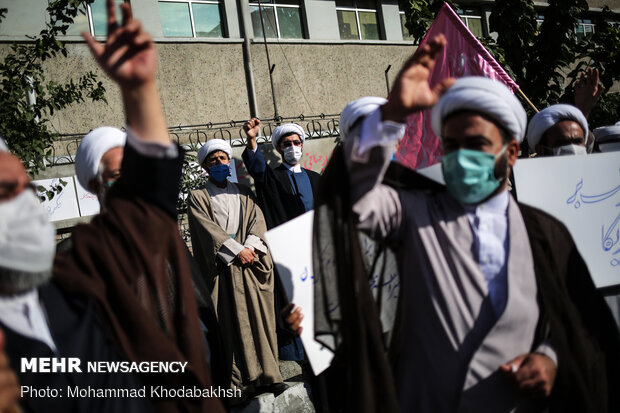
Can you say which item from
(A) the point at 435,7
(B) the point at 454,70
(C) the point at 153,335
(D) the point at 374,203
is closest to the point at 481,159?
(D) the point at 374,203

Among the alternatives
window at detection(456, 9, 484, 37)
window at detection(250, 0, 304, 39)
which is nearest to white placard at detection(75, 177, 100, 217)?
window at detection(250, 0, 304, 39)

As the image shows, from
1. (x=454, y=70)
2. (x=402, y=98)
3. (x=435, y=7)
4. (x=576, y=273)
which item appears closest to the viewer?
(x=402, y=98)

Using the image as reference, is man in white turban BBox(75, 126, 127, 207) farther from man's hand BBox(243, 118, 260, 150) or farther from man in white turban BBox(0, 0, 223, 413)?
man's hand BBox(243, 118, 260, 150)

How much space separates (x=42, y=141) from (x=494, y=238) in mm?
3242

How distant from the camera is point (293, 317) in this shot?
246cm

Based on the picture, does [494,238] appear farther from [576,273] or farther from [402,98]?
[402,98]

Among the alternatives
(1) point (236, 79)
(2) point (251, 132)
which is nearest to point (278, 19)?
(1) point (236, 79)

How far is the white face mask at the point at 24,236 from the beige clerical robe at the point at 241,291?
10.9 ft

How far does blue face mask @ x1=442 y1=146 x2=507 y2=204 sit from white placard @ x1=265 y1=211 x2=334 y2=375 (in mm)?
892

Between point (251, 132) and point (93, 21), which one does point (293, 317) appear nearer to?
point (251, 132)

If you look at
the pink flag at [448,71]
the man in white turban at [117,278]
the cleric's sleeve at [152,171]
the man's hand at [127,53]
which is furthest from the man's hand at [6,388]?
the pink flag at [448,71]

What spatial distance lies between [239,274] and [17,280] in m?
3.49

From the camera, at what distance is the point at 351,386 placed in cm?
169

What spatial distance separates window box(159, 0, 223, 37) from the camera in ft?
37.0
